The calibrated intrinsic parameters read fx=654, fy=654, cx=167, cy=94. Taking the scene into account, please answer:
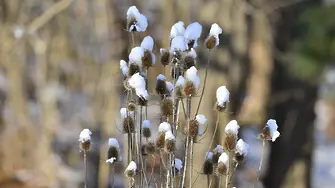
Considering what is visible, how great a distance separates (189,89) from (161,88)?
0.10 meters

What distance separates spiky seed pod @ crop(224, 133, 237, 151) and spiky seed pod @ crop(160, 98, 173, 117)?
0.54 ft

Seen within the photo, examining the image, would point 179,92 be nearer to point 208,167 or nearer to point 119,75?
point 208,167

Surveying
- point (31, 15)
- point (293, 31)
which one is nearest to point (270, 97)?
point (293, 31)

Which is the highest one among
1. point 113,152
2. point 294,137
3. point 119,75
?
point 294,137

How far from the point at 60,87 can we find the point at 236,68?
3.60 m

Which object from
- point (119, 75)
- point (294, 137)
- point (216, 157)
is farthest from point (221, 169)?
point (294, 137)

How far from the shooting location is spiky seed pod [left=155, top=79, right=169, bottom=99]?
169 cm

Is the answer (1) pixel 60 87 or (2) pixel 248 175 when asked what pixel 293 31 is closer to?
(2) pixel 248 175

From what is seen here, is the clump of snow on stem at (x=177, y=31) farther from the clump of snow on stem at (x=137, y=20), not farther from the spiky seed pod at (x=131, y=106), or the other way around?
the spiky seed pod at (x=131, y=106)

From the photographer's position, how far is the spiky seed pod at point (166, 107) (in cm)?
171

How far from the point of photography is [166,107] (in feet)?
5.62

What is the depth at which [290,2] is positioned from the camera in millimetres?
5445

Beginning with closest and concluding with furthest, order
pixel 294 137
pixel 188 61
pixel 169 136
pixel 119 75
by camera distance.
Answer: pixel 169 136, pixel 188 61, pixel 119 75, pixel 294 137

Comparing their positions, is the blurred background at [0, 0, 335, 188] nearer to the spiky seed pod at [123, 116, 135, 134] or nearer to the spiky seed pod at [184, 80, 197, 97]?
the spiky seed pod at [123, 116, 135, 134]
